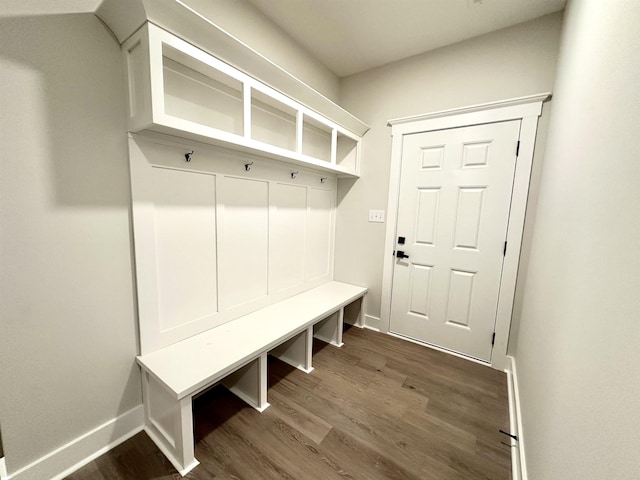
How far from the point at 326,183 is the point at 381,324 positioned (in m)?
1.65

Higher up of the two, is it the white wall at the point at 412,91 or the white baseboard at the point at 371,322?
the white wall at the point at 412,91

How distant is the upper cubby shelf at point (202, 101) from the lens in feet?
3.92

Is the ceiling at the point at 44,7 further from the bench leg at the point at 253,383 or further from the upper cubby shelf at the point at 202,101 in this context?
the bench leg at the point at 253,383

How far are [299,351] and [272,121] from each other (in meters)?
1.92

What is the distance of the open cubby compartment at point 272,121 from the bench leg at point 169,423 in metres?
1.75

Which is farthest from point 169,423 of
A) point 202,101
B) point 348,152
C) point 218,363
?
point 348,152

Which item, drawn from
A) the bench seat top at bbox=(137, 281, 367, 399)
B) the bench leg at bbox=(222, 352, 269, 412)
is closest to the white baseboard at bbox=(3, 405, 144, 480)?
the bench seat top at bbox=(137, 281, 367, 399)

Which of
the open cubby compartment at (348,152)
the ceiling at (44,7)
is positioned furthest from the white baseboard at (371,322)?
the ceiling at (44,7)

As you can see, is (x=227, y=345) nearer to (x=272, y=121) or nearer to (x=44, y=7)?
(x=272, y=121)

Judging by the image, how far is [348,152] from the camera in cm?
286

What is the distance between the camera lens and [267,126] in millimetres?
2057

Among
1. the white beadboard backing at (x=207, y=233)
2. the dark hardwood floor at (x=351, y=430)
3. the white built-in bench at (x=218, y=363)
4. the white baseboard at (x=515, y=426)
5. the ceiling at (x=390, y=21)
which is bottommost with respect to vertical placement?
the dark hardwood floor at (x=351, y=430)

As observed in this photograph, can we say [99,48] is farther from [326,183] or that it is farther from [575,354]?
[575,354]

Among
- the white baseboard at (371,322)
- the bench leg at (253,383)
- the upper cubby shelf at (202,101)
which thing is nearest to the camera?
the upper cubby shelf at (202,101)
